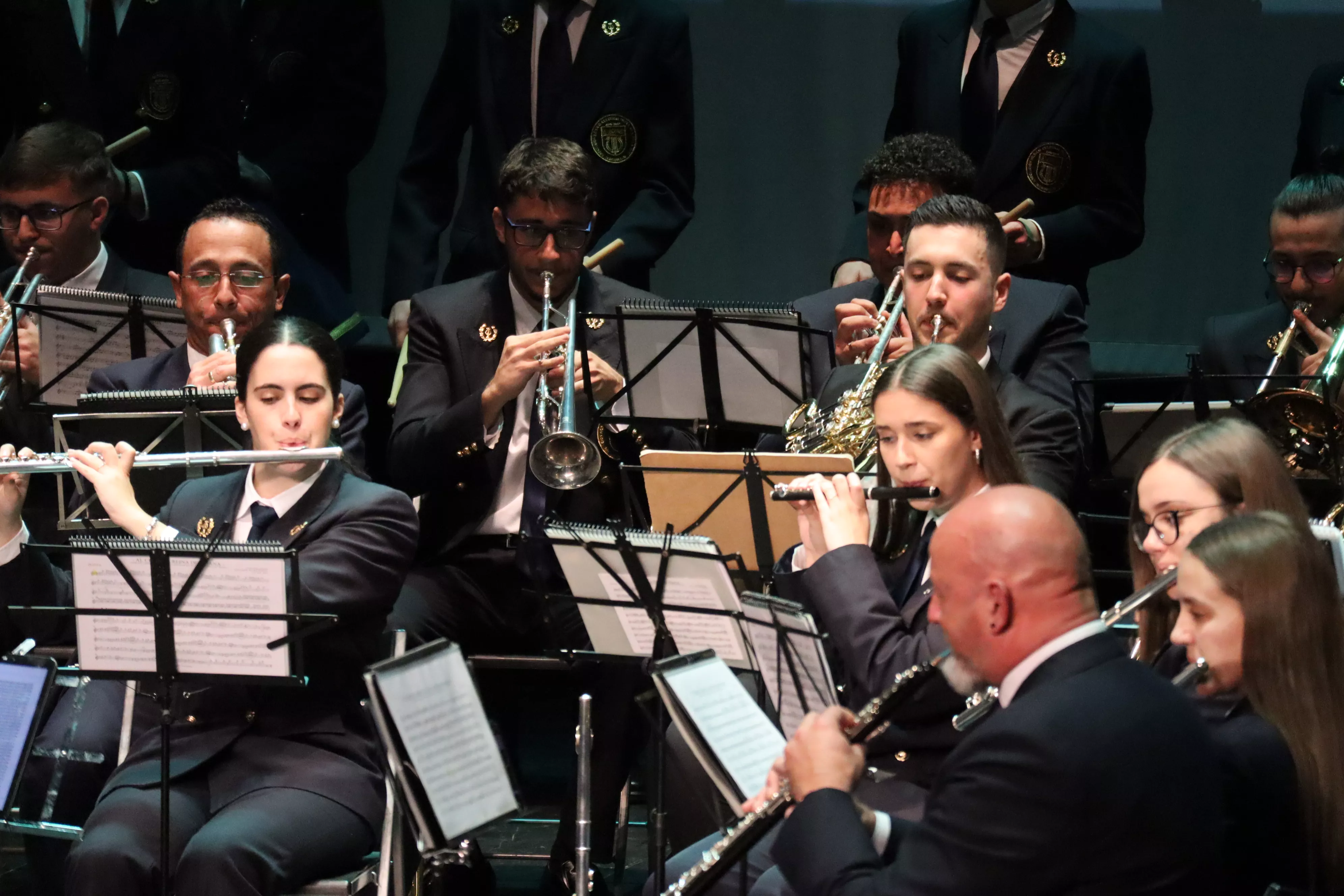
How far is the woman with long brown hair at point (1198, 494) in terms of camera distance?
312cm

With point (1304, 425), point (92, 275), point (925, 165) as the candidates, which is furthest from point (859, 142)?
point (92, 275)

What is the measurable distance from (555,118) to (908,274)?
188 centimetres

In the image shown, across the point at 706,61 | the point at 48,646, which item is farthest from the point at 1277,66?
the point at 48,646

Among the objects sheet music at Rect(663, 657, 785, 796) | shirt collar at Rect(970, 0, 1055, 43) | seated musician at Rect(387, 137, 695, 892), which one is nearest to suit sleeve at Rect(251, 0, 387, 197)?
seated musician at Rect(387, 137, 695, 892)

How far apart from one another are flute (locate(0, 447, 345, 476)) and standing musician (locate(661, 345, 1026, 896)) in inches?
45.1

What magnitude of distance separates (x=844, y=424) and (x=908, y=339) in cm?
45

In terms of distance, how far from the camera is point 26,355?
503cm

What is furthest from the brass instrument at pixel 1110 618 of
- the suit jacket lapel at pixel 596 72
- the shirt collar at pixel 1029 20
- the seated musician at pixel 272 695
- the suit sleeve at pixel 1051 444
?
the suit jacket lapel at pixel 596 72

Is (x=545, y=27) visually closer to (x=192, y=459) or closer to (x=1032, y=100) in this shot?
(x=1032, y=100)

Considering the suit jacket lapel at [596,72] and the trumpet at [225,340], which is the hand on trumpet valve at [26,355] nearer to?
the trumpet at [225,340]

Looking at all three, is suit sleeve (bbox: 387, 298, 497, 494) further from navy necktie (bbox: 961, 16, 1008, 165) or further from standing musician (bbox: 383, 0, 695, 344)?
navy necktie (bbox: 961, 16, 1008, 165)

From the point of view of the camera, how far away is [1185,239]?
708cm

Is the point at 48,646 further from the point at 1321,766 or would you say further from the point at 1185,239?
the point at 1185,239

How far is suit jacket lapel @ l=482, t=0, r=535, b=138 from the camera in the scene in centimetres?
583
